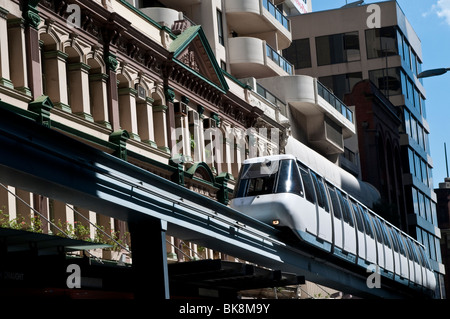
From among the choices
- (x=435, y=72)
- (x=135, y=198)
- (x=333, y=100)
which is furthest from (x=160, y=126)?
(x=333, y=100)

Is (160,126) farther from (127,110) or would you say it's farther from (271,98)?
(271,98)

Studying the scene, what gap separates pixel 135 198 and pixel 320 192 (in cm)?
1100

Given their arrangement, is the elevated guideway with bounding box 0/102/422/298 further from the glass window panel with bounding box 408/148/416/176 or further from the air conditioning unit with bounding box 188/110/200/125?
the glass window panel with bounding box 408/148/416/176

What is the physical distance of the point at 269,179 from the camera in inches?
1095

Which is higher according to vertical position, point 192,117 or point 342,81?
point 342,81

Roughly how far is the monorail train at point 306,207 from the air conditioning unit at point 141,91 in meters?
8.09

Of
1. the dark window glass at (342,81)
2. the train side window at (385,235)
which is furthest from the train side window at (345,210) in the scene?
the dark window glass at (342,81)

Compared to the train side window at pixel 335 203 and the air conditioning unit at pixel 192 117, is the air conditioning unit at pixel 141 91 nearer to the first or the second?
the air conditioning unit at pixel 192 117

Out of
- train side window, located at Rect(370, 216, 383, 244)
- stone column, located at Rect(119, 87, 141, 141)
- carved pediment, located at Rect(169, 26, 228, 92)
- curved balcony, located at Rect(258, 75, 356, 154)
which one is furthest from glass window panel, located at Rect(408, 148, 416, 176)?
stone column, located at Rect(119, 87, 141, 141)

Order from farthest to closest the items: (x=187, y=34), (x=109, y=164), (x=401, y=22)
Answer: (x=401, y=22)
(x=187, y=34)
(x=109, y=164)

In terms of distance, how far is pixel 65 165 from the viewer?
17047 millimetres
